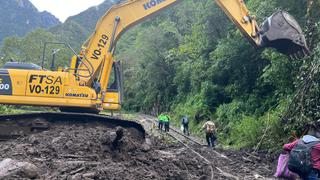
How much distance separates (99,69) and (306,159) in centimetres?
724

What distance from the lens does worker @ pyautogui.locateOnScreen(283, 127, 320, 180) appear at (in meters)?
7.77

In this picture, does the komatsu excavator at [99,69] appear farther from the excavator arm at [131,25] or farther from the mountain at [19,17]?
the mountain at [19,17]

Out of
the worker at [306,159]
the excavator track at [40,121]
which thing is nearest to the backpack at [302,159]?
the worker at [306,159]

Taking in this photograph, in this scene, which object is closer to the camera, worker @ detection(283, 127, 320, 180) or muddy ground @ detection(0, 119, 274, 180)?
worker @ detection(283, 127, 320, 180)

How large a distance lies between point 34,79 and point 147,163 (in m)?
4.25

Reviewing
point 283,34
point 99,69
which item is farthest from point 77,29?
point 283,34

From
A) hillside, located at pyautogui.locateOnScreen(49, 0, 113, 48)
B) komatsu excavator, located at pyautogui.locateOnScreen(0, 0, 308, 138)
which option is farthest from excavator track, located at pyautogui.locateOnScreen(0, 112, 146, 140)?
hillside, located at pyautogui.locateOnScreen(49, 0, 113, 48)

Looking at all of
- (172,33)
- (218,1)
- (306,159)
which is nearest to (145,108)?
(172,33)

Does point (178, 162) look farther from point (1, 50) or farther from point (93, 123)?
point (1, 50)

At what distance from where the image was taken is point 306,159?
7.79m

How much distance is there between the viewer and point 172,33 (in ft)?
174

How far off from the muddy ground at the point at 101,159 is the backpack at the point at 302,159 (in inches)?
97.8

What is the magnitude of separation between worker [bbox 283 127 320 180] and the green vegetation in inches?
202

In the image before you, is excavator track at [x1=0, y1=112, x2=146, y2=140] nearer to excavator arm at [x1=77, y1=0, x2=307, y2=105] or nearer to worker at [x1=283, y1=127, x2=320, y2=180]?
excavator arm at [x1=77, y1=0, x2=307, y2=105]
